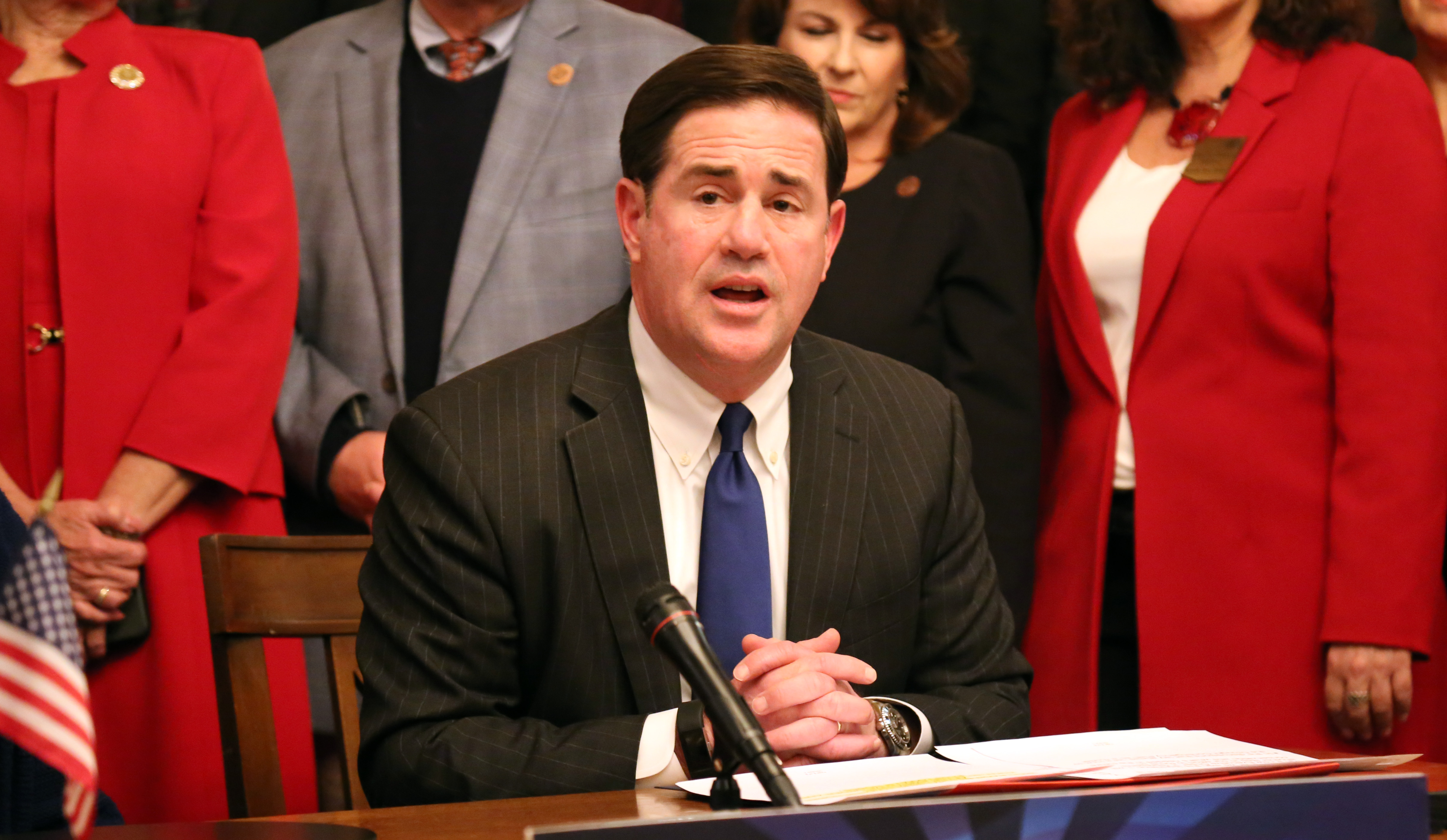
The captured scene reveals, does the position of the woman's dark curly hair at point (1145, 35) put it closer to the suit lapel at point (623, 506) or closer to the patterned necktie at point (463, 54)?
the patterned necktie at point (463, 54)

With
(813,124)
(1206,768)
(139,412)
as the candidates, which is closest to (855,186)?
(813,124)

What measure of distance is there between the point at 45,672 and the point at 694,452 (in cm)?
109

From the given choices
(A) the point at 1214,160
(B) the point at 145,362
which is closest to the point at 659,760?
(B) the point at 145,362

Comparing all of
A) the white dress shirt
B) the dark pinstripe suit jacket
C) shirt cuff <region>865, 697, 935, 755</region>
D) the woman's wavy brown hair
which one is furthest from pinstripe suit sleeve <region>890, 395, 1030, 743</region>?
the woman's wavy brown hair

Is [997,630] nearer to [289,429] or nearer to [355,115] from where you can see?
[289,429]

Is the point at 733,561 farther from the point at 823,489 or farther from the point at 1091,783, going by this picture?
the point at 1091,783

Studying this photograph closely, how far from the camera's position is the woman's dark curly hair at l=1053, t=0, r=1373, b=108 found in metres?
2.79

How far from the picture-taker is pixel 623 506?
2.00m

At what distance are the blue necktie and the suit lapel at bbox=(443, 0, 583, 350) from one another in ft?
3.12

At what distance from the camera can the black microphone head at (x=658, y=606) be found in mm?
1281

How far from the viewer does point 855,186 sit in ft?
9.99

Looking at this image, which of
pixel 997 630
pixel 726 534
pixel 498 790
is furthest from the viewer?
pixel 997 630

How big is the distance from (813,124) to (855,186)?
0.94 metres

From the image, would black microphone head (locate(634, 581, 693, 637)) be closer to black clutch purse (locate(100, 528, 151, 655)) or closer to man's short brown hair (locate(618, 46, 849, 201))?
man's short brown hair (locate(618, 46, 849, 201))
